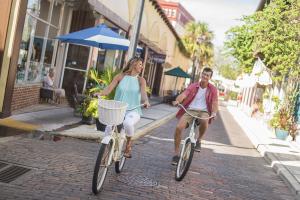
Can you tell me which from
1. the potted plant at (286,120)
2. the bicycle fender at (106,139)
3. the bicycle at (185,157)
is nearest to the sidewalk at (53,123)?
the bicycle at (185,157)

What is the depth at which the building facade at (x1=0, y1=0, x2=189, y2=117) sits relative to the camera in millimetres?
10812

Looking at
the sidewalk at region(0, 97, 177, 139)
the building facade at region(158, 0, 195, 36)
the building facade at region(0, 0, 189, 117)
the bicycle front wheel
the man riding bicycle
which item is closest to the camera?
the bicycle front wheel

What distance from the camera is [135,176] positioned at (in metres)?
7.49

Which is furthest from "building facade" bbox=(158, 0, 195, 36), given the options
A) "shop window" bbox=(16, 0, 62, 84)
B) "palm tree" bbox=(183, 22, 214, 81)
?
"shop window" bbox=(16, 0, 62, 84)

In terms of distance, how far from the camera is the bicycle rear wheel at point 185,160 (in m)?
7.68

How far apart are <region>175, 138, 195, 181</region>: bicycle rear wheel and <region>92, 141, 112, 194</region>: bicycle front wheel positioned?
5.91ft

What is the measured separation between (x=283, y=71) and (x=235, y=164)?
33.3 ft

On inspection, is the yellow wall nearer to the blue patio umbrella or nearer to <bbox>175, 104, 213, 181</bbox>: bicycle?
the blue patio umbrella

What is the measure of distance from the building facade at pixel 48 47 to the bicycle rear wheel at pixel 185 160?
4.73 metres

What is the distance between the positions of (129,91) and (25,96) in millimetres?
7001

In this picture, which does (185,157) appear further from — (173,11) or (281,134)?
(173,11)

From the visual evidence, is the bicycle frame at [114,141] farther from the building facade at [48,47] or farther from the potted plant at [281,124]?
the potted plant at [281,124]

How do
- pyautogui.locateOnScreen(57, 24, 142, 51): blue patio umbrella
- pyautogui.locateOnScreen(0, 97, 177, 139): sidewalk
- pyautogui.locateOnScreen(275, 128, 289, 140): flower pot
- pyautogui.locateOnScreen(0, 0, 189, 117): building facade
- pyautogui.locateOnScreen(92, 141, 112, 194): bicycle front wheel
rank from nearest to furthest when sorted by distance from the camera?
pyautogui.locateOnScreen(92, 141, 112, 194): bicycle front wheel, pyautogui.locateOnScreen(0, 97, 177, 139): sidewalk, pyautogui.locateOnScreen(0, 0, 189, 117): building facade, pyautogui.locateOnScreen(57, 24, 142, 51): blue patio umbrella, pyautogui.locateOnScreen(275, 128, 289, 140): flower pot

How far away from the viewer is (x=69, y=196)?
18.9ft
